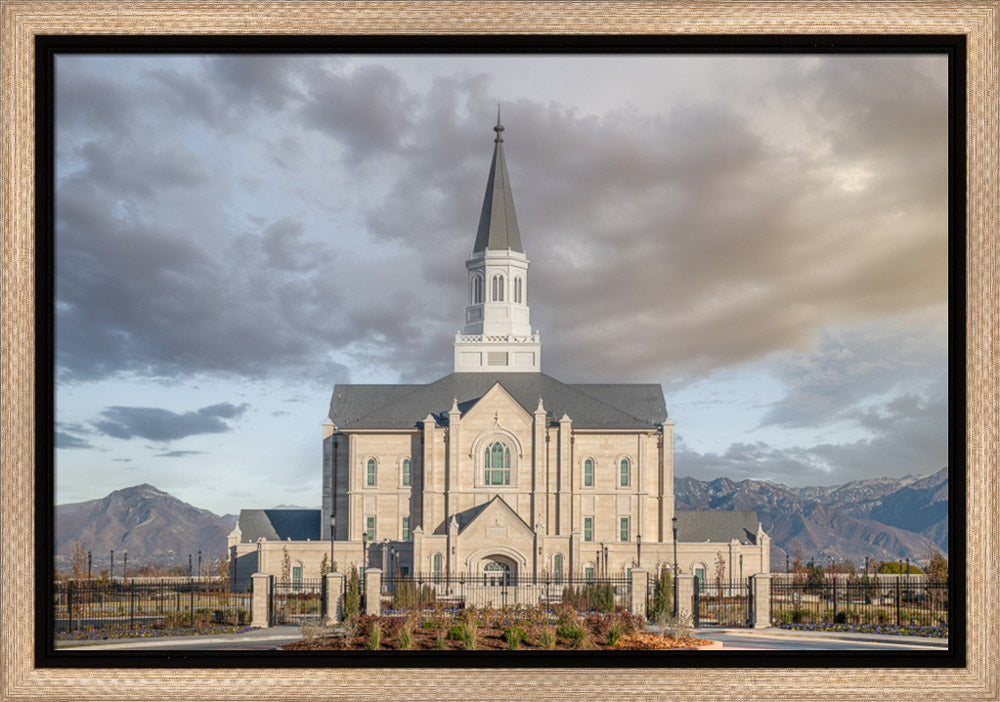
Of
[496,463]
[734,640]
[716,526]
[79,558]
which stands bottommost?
[79,558]

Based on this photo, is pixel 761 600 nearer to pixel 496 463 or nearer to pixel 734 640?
pixel 734 640

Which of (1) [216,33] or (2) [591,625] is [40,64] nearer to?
(1) [216,33]

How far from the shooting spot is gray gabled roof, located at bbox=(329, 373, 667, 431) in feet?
136

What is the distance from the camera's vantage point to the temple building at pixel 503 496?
3862cm

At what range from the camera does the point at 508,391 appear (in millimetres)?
41469

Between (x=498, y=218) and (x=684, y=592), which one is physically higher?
(x=498, y=218)

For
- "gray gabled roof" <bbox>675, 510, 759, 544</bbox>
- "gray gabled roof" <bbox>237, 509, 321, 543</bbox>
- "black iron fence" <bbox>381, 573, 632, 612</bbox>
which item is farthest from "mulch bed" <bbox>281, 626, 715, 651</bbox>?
"gray gabled roof" <bbox>237, 509, 321, 543</bbox>

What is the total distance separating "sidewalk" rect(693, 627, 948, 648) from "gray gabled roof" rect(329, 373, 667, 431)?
20.5 meters

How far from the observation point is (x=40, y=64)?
10969 millimetres

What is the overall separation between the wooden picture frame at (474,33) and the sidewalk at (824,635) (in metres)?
8.48

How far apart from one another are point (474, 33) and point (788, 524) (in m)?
44.9

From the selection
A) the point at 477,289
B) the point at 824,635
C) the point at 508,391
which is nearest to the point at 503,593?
the point at 508,391

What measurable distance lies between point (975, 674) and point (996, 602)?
0.77 meters

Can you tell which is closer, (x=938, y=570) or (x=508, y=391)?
(x=938, y=570)
